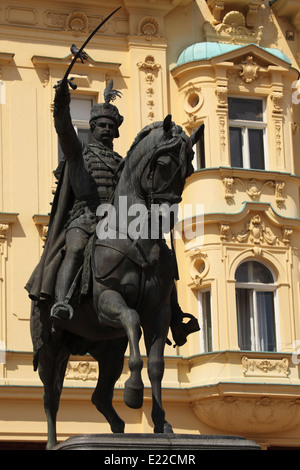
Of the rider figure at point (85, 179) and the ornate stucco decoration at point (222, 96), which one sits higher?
the ornate stucco decoration at point (222, 96)

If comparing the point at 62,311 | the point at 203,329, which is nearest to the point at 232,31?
the point at 203,329

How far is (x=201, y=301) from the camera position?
91.5 ft

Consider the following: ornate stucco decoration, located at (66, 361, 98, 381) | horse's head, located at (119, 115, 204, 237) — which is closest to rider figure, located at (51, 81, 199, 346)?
horse's head, located at (119, 115, 204, 237)

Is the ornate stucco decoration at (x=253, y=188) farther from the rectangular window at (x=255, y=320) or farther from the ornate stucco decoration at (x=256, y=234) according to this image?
the rectangular window at (x=255, y=320)

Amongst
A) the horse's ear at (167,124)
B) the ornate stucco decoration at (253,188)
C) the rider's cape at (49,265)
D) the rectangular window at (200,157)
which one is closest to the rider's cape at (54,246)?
the rider's cape at (49,265)

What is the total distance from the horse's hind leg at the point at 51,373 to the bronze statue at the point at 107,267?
0.01 m

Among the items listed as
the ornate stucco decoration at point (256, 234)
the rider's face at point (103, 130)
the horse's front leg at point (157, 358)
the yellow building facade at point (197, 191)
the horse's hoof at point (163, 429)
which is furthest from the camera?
the ornate stucco decoration at point (256, 234)

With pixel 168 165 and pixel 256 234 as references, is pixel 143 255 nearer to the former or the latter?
pixel 168 165

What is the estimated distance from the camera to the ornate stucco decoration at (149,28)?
2911cm

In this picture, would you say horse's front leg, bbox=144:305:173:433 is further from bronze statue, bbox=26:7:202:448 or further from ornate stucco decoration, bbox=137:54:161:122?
ornate stucco decoration, bbox=137:54:161:122

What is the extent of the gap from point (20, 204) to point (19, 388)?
397 centimetres

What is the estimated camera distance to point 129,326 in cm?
1201

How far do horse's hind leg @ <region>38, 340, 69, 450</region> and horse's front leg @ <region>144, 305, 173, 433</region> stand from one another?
1.41 meters
